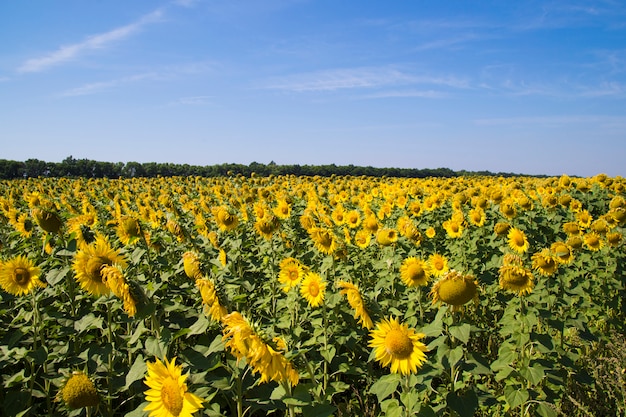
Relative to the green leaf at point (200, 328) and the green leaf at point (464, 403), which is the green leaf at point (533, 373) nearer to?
the green leaf at point (464, 403)

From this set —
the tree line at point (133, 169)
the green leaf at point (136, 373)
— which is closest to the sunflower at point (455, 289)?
the green leaf at point (136, 373)

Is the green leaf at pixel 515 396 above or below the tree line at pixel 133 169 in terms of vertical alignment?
below

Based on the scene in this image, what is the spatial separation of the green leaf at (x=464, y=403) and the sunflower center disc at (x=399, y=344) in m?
0.46

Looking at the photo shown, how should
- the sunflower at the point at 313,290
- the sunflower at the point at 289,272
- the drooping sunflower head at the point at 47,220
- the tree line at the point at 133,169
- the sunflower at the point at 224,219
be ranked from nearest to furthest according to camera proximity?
the drooping sunflower head at the point at 47,220 → the sunflower at the point at 313,290 → the sunflower at the point at 289,272 → the sunflower at the point at 224,219 → the tree line at the point at 133,169

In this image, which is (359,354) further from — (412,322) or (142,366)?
(142,366)

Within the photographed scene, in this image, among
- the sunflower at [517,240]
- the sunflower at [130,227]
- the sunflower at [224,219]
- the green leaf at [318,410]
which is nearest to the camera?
the green leaf at [318,410]

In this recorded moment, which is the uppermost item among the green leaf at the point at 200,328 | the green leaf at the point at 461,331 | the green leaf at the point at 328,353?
the green leaf at the point at 200,328

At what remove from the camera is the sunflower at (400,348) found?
2.29 m

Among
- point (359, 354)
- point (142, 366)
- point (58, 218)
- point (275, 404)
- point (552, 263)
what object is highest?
point (58, 218)

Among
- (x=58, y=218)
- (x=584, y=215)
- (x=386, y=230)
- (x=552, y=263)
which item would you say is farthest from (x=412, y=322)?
(x=584, y=215)

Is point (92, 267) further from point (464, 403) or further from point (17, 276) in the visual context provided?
point (464, 403)

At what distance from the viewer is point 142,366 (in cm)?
→ 228

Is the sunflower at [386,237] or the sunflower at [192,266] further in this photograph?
the sunflower at [386,237]

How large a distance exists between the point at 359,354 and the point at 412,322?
42.4 inches
